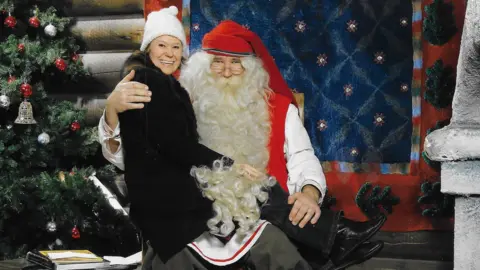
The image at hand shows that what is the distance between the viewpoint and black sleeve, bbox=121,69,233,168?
1.77 m

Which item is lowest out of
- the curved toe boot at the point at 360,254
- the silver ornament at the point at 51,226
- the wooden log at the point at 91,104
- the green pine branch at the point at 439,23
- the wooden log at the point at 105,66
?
the silver ornament at the point at 51,226

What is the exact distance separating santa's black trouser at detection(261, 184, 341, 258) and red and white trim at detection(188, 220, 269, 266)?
0.10 ft

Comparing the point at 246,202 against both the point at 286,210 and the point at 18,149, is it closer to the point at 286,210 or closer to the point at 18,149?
the point at 286,210

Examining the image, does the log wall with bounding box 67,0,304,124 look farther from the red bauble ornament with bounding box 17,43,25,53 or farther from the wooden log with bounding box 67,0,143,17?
the red bauble ornament with bounding box 17,43,25,53

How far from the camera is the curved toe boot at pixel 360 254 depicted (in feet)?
6.08

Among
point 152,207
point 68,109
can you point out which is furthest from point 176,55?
point 68,109

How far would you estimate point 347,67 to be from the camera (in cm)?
240

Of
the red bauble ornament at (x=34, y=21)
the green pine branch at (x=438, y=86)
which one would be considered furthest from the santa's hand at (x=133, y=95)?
the red bauble ornament at (x=34, y=21)

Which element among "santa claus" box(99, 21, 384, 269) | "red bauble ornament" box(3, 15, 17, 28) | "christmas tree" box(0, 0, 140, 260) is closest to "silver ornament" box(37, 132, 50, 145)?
"christmas tree" box(0, 0, 140, 260)

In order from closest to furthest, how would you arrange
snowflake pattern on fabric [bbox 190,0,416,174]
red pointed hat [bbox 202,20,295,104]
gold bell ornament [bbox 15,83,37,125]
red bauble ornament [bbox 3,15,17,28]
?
red pointed hat [bbox 202,20,295,104]
snowflake pattern on fabric [bbox 190,0,416,174]
gold bell ornament [bbox 15,83,37,125]
red bauble ornament [bbox 3,15,17,28]

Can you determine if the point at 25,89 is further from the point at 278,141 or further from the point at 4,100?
the point at 278,141

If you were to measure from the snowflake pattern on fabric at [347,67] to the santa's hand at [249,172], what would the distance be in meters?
0.64

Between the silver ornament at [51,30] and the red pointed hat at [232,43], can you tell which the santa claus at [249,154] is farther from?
the silver ornament at [51,30]

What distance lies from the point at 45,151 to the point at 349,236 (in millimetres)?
1500
